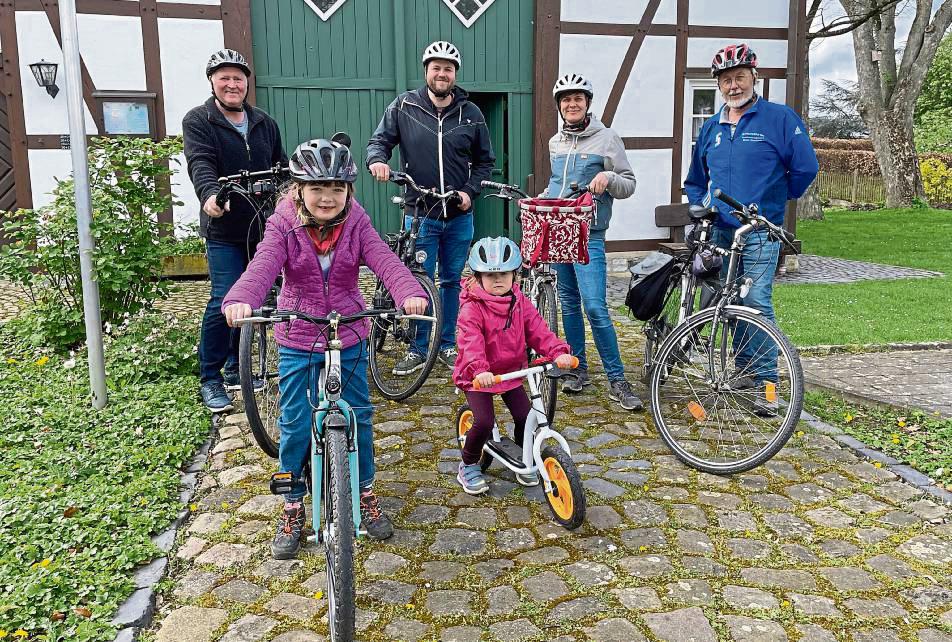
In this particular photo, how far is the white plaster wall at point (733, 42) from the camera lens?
11.2 meters

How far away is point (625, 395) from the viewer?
5141 millimetres

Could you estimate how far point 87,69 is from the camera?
9.30 metres

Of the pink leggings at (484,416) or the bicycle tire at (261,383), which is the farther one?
the bicycle tire at (261,383)

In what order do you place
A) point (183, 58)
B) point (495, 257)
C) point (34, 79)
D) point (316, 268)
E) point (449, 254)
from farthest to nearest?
point (183, 58) < point (34, 79) < point (449, 254) < point (495, 257) < point (316, 268)

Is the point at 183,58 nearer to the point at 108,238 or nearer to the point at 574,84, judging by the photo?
the point at 108,238

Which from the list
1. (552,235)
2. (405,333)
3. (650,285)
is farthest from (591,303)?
(405,333)

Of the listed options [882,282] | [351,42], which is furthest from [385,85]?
[882,282]

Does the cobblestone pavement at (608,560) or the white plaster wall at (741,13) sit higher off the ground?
the white plaster wall at (741,13)

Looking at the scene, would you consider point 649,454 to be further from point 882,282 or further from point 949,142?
point 949,142

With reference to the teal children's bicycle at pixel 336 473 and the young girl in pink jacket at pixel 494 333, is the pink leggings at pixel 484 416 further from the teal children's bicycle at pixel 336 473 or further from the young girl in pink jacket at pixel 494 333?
the teal children's bicycle at pixel 336 473

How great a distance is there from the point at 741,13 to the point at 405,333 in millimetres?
8457

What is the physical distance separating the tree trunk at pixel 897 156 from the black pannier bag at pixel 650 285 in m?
18.7

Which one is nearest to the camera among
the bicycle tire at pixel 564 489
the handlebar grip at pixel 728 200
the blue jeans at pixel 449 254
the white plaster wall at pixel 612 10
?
the bicycle tire at pixel 564 489

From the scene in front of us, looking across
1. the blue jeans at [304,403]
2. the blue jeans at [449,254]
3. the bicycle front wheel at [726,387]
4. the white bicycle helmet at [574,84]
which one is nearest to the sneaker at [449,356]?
the blue jeans at [449,254]
